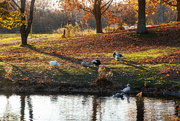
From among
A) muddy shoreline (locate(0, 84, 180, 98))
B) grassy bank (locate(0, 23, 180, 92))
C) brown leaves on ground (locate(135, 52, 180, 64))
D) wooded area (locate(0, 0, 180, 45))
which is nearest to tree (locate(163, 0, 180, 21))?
wooded area (locate(0, 0, 180, 45))

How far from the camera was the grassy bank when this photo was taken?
46.5 ft

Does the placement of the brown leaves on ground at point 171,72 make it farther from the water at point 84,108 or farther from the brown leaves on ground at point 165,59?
the water at point 84,108

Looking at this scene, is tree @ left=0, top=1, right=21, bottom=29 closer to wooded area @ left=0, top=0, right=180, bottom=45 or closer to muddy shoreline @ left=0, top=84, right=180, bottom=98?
wooded area @ left=0, top=0, right=180, bottom=45

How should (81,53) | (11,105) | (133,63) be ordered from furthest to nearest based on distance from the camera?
(81,53)
(133,63)
(11,105)

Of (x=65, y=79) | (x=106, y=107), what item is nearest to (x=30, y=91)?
→ (x=65, y=79)

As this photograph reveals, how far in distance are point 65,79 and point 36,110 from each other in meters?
4.71

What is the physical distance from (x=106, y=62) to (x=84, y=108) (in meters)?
8.22

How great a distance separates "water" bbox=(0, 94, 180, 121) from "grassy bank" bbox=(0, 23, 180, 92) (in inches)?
82.0

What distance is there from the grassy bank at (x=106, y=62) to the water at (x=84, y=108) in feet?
6.83

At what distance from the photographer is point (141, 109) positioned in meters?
9.98

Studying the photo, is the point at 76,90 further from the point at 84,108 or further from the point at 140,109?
the point at 140,109

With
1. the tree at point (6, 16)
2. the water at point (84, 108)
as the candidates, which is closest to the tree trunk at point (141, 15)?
the tree at point (6, 16)

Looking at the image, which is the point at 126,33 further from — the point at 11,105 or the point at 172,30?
the point at 11,105

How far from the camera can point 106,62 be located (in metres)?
18.1
